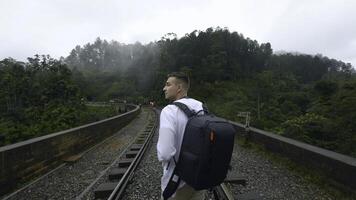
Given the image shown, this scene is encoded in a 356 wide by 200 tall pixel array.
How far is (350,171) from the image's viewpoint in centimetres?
538

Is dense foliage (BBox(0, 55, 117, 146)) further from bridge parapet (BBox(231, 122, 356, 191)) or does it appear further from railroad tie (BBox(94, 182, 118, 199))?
railroad tie (BBox(94, 182, 118, 199))

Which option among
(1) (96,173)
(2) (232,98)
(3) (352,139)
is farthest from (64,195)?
(2) (232,98)

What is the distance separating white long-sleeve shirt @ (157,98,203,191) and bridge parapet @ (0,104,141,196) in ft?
14.0

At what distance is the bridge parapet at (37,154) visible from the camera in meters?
5.46

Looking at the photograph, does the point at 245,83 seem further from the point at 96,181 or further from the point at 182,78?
the point at 182,78

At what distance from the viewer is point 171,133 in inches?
87.5

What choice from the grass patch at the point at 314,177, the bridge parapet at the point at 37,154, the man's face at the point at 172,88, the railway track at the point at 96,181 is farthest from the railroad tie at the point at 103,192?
the grass patch at the point at 314,177

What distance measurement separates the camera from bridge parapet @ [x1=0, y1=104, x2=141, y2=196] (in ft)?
17.9

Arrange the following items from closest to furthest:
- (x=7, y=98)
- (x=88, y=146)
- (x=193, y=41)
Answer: (x=88, y=146)
(x=7, y=98)
(x=193, y=41)

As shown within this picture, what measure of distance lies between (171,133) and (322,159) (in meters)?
5.25

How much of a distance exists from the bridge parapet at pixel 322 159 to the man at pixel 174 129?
4082mm

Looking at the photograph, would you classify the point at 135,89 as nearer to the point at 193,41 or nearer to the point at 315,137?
the point at 193,41

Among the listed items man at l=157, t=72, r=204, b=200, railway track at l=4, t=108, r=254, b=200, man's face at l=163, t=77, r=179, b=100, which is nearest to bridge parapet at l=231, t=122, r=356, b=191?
railway track at l=4, t=108, r=254, b=200

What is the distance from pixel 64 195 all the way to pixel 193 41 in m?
88.9
